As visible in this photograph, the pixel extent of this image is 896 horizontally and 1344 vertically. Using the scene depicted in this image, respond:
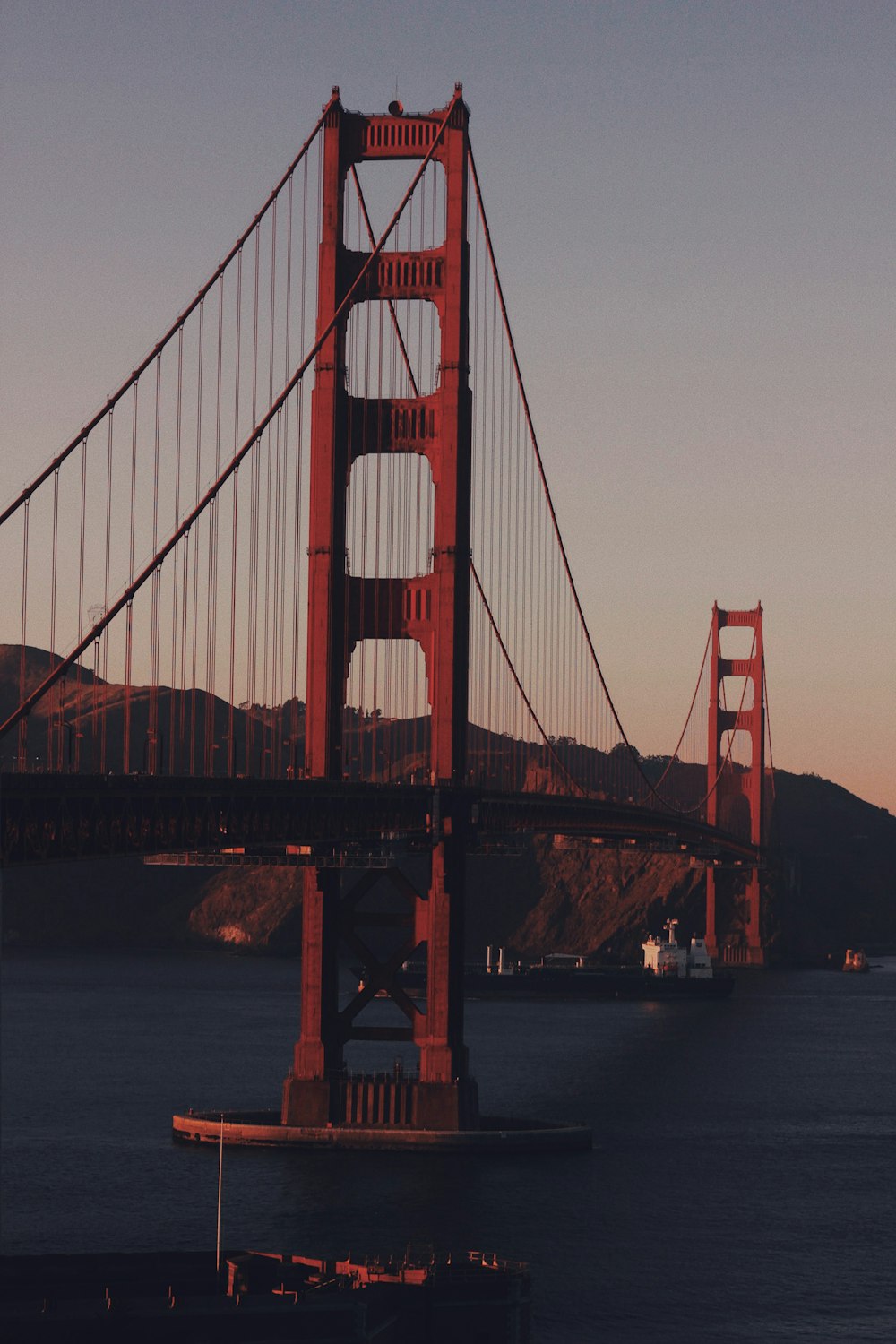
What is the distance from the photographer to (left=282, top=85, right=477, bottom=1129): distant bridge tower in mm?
58469

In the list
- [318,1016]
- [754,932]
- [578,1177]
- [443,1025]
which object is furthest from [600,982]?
[318,1016]

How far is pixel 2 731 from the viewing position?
34.8 meters

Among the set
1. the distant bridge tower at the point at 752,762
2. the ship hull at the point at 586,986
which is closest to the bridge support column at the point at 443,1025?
the ship hull at the point at 586,986

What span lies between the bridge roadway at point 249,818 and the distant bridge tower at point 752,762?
84630mm

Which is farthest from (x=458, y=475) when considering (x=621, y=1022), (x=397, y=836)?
(x=621, y=1022)

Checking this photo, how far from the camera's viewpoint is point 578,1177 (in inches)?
2255

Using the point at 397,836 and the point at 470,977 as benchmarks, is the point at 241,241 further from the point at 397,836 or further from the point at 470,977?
the point at 470,977

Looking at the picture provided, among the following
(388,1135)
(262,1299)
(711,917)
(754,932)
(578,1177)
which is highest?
(711,917)

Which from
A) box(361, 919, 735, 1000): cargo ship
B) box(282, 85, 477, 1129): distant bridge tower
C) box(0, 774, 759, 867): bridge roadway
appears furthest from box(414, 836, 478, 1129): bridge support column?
box(361, 919, 735, 1000): cargo ship

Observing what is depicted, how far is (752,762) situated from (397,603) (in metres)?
109

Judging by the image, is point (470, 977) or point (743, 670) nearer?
point (470, 977)

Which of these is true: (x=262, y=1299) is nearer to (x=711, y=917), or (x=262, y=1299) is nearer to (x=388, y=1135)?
(x=388, y=1135)

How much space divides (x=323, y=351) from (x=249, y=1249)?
2411 centimetres

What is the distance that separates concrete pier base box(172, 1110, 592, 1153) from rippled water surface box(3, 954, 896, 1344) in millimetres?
566
